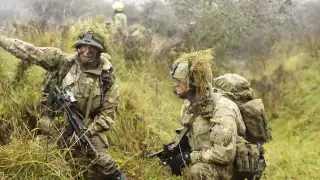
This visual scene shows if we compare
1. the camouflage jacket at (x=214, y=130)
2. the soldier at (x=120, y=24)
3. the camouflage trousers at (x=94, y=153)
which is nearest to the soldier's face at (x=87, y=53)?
the camouflage trousers at (x=94, y=153)

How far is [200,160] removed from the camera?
4.29m

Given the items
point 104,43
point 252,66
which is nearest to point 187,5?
point 252,66

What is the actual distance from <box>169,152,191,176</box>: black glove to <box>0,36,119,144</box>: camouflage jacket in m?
0.82

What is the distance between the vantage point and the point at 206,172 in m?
4.27

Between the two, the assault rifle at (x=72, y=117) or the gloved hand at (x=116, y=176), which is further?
the gloved hand at (x=116, y=176)

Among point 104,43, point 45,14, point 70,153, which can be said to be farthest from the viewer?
point 45,14

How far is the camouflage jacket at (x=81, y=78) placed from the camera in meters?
4.85

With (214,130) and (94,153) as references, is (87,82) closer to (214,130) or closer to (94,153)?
(94,153)

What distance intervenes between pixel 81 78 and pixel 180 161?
128cm

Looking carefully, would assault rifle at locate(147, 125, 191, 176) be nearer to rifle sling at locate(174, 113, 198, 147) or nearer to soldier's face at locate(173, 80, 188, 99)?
rifle sling at locate(174, 113, 198, 147)

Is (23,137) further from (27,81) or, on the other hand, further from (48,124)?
(27,81)

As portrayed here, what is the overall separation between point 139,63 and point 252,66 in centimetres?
395

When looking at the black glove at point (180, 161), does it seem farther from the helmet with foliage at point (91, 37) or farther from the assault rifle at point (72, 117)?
the helmet with foliage at point (91, 37)

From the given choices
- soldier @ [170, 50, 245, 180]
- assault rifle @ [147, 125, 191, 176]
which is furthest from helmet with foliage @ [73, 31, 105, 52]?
assault rifle @ [147, 125, 191, 176]
